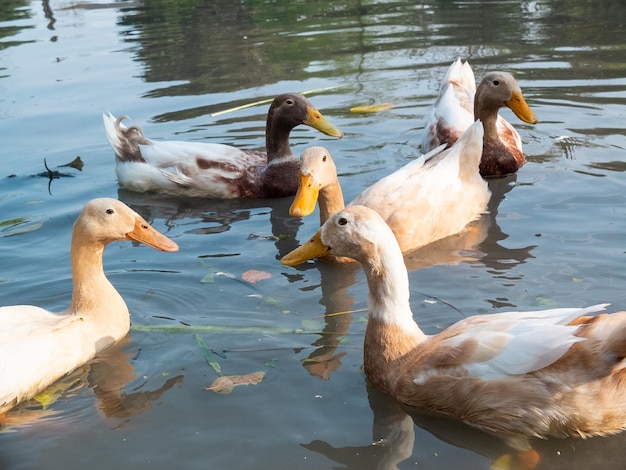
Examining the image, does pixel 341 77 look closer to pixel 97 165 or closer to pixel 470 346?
pixel 97 165

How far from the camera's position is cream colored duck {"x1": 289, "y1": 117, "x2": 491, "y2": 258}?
21.0 feet

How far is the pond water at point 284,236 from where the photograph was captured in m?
4.32

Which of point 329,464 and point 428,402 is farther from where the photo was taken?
point 428,402

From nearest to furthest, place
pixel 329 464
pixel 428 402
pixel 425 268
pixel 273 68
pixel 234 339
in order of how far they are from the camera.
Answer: pixel 329 464 < pixel 428 402 < pixel 234 339 < pixel 425 268 < pixel 273 68

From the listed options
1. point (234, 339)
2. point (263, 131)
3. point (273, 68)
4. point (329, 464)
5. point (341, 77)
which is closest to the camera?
point (329, 464)

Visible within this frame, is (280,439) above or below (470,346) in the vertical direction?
below

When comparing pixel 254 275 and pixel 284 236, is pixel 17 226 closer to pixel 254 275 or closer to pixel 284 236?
pixel 284 236

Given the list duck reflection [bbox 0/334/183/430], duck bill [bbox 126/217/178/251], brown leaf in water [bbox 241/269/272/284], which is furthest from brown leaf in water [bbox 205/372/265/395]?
brown leaf in water [bbox 241/269/272/284]

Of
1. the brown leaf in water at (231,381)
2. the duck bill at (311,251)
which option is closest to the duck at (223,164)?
the duck bill at (311,251)

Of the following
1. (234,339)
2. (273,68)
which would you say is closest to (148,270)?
(234,339)

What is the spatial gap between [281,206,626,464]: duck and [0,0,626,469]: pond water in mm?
103

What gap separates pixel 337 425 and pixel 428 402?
457 mm

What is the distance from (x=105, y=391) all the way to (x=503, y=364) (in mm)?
2160

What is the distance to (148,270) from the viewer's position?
21.1 ft
